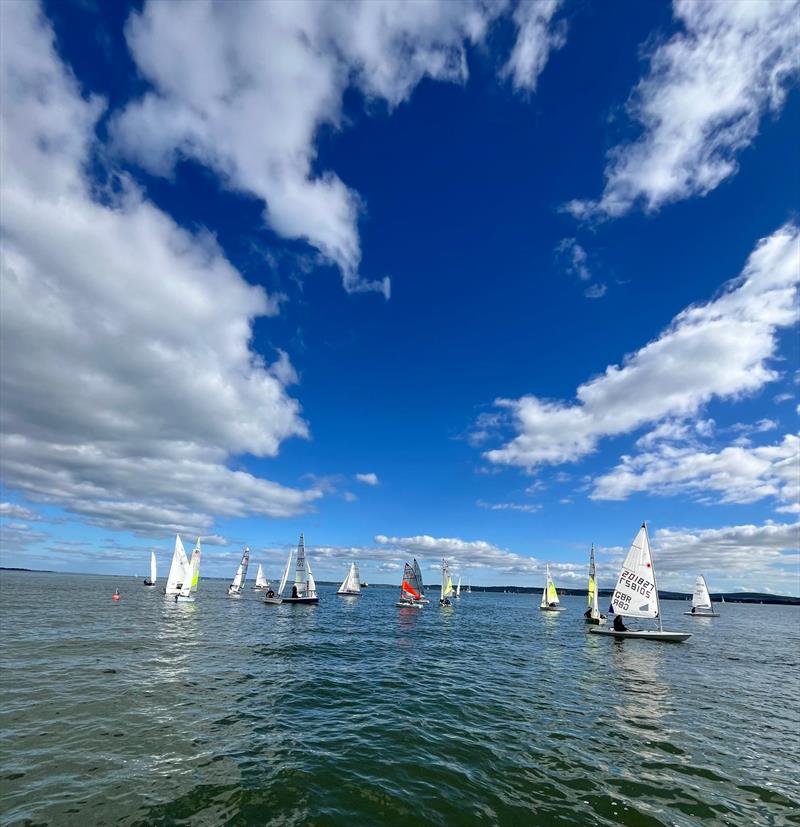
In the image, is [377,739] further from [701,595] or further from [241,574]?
[701,595]

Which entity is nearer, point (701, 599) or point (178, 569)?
point (178, 569)

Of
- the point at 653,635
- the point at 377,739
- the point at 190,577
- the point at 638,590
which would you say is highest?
the point at 190,577

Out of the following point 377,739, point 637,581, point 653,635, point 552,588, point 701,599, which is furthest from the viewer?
point 701,599

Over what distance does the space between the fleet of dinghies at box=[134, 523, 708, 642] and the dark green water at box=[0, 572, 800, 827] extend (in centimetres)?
1394

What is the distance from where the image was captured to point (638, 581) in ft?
151

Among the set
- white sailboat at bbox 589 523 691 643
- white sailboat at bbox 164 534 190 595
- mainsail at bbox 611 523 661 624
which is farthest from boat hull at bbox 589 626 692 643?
white sailboat at bbox 164 534 190 595

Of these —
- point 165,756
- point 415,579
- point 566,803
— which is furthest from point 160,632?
point 415,579

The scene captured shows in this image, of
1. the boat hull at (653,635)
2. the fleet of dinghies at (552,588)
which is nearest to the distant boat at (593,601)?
the fleet of dinghies at (552,588)

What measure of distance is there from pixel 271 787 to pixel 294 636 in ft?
101

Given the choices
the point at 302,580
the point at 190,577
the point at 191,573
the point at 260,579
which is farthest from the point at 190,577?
the point at 260,579

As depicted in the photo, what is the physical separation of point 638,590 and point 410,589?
51.6 m

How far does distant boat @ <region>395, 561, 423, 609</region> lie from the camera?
3472 inches

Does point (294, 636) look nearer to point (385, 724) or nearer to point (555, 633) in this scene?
point (385, 724)

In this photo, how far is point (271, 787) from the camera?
11.7 metres
